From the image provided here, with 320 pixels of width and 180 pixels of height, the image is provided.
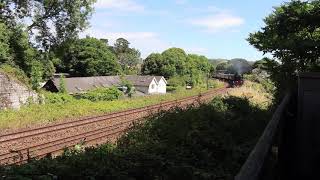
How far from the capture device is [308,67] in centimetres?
1450

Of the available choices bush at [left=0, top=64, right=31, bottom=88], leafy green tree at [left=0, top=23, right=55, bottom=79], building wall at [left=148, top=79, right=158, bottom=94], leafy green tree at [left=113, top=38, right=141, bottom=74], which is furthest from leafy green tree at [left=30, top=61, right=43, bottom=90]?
leafy green tree at [left=113, top=38, right=141, bottom=74]

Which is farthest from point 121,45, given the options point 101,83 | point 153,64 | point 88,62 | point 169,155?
point 169,155

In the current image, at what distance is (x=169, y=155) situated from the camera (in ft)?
30.7

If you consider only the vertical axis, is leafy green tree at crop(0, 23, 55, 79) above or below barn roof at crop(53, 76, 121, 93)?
above

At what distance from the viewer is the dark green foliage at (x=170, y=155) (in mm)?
7980

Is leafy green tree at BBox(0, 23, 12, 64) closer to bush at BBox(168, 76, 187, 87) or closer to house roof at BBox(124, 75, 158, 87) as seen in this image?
house roof at BBox(124, 75, 158, 87)

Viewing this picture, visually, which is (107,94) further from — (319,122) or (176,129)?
(319,122)

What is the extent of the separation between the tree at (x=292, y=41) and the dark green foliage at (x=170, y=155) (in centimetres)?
250

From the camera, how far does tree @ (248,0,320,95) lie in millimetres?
14414

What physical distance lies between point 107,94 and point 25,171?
39939mm

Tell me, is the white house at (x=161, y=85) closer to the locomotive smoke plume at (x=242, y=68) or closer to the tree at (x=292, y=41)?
the locomotive smoke plume at (x=242, y=68)

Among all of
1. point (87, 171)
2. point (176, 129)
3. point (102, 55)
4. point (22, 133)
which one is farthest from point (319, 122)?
point (102, 55)

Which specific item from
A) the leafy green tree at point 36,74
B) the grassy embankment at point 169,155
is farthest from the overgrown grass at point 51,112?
the grassy embankment at point 169,155

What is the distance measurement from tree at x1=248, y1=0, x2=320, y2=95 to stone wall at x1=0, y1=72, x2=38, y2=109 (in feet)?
67.6
